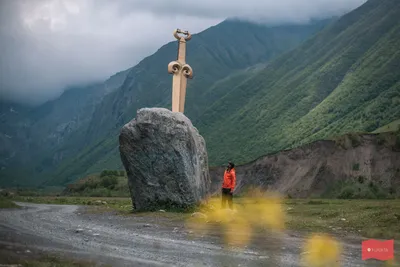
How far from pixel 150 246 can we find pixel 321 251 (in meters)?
4.56

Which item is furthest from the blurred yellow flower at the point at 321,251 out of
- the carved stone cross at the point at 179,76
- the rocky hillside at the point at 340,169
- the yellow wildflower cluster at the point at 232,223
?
the rocky hillside at the point at 340,169

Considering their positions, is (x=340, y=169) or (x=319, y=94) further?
(x=319, y=94)

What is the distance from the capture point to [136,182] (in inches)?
1030

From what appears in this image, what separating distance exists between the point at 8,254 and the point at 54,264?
4.21 feet

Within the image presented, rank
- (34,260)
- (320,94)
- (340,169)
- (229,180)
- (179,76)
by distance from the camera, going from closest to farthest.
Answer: (34,260)
(229,180)
(179,76)
(340,169)
(320,94)

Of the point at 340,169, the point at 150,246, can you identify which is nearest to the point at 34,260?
the point at 150,246

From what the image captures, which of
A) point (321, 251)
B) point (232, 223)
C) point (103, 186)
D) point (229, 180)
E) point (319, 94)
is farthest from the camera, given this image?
point (319, 94)

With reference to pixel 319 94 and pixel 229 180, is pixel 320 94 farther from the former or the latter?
pixel 229 180

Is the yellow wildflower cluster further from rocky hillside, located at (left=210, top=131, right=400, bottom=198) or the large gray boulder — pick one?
rocky hillside, located at (left=210, top=131, right=400, bottom=198)

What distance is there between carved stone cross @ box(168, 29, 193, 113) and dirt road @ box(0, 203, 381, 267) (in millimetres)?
14743

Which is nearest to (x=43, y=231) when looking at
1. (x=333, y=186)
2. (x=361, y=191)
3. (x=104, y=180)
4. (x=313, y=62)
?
(x=361, y=191)

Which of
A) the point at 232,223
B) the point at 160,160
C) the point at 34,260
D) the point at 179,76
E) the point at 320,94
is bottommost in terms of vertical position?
the point at 34,260

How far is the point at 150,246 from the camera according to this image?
14.3 metres

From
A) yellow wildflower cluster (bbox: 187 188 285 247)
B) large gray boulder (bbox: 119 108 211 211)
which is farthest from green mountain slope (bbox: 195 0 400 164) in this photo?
yellow wildflower cluster (bbox: 187 188 285 247)
